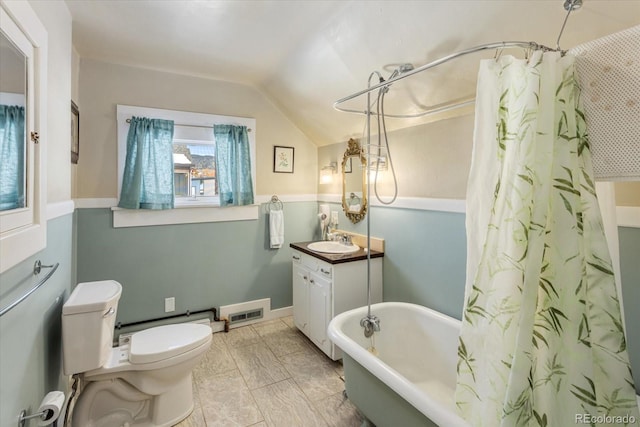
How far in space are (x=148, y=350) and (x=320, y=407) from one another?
111 centimetres

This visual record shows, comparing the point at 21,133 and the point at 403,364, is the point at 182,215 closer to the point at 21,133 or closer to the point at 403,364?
the point at 21,133

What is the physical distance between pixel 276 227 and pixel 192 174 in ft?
3.23

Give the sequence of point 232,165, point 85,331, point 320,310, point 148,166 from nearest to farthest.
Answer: point 85,331
point 320,310
point 148,166
point 232,165

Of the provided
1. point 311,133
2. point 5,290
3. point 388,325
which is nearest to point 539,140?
point 388,325

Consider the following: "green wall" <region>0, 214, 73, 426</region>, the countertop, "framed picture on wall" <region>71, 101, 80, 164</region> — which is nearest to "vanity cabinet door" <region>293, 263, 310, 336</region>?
the countertop

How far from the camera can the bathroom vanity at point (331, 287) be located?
2.41 metres

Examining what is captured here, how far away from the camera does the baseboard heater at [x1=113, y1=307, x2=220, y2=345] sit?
2.66m

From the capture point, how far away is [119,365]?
1713mm

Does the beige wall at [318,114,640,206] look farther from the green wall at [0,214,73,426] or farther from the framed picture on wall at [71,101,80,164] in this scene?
the framed picture on wall at [71,101,80,164]

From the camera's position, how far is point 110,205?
103 inches

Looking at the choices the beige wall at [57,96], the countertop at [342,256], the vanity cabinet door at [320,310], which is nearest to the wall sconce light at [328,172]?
the countertop at [342,256]

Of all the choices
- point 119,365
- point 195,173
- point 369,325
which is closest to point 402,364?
point 369,325

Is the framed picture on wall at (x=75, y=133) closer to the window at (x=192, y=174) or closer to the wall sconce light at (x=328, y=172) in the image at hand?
the window at (x=192, y=174)

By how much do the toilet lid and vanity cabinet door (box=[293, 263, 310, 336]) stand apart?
0.97 metres
